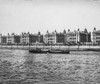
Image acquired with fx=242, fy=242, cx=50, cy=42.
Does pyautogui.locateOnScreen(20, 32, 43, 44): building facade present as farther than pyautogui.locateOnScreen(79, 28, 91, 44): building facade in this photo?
Yes

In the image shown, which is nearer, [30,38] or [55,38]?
[55,38]

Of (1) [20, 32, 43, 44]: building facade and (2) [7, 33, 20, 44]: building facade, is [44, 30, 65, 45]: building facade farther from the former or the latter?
(2) [7, 33, 20, 44]: building facade

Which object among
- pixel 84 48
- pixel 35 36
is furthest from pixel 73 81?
pixel 35 36

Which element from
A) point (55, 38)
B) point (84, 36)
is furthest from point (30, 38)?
point (84, 36)

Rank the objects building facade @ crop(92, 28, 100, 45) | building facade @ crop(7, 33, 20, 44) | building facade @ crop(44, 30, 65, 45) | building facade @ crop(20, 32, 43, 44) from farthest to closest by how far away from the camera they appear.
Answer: building facade @ crop(7, 33, 20, 44) → building facade @ crop(20, 32, 43, 44) → building facade @ crop(44, 30, 65, 45) → building facade @ crop(92, 28, 100, 45)

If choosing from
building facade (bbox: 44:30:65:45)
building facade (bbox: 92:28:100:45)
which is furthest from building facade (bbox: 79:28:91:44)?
building facade (bbox: 44:30:65:45)

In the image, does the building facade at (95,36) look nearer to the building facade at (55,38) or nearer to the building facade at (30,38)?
the building facade at (55,38)

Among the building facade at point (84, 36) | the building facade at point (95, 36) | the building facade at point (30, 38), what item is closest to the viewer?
the building facade at point (95, 36)

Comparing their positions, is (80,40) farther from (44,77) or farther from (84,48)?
(44,77)

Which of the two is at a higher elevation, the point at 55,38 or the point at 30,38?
the point at 30,38

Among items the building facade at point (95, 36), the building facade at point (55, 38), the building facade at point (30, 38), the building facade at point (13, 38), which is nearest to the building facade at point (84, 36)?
the building facade at point (95, 36)

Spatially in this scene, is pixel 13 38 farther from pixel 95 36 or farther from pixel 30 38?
pixel 95 36
